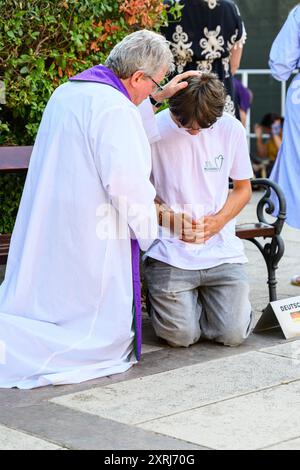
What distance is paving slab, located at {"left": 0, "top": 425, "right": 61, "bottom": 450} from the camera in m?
3.81

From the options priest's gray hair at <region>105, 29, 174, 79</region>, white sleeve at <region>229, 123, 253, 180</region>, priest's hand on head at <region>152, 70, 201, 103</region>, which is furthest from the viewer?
white sleeve at <region>229, 123, 253, 180</region>

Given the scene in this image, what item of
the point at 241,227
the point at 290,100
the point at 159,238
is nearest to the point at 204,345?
the point at 159,238

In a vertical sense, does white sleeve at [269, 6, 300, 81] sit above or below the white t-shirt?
above

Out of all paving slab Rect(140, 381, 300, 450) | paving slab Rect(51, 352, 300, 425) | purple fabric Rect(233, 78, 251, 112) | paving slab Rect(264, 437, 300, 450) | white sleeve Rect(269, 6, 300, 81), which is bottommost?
purple fabric Rect(233, 78, 251, 112)

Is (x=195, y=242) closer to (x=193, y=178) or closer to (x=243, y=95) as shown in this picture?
(x=193, y=178)

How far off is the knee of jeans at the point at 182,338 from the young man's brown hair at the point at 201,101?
1064 millimetres

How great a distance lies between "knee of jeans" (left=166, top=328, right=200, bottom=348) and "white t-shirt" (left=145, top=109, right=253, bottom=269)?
1.10ft

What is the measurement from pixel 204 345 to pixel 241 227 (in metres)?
1.00

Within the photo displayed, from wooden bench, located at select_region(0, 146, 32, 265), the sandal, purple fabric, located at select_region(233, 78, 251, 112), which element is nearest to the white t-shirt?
wooden bench, located at select_region(0, 146, 32, 265)

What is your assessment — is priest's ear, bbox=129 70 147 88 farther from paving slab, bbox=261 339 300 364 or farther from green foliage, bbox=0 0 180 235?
paving slab, bbox=261 339 300 364

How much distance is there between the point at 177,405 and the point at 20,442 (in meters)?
0.78

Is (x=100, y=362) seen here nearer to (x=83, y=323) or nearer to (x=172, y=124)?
(x=83, y=323)

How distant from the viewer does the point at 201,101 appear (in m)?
5.08

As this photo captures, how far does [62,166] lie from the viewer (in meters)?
4.81
